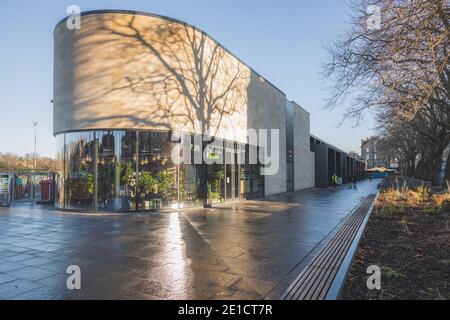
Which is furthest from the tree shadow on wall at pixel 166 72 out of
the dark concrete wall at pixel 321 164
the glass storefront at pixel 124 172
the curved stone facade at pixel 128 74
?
the dark concrete wall at pixel 321 164

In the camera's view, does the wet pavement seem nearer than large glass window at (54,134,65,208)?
Yes

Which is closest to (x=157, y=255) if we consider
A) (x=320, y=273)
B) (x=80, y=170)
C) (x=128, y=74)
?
(x=320, y=273)

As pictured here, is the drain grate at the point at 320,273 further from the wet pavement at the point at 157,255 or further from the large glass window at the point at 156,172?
the large glass window at the point at 156,172

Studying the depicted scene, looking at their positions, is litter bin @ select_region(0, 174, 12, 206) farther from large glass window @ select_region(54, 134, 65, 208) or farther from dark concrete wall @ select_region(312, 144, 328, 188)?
dark concrete wall @ select_region(312, 144, 328, 188)

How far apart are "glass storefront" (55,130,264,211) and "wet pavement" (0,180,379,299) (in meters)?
1.69

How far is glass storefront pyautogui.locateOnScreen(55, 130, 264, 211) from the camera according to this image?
13023 mm

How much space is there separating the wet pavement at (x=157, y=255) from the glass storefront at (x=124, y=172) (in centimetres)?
169

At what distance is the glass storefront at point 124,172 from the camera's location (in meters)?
13.0

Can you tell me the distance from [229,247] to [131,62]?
362 inches

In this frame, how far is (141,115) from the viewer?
13.2 metres

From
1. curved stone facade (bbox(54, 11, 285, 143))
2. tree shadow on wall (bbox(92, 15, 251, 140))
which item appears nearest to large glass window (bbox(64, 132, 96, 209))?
curved stone facade (bbox(54, 11, 285, 143))

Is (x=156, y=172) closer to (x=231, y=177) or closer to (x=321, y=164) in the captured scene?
(x=231, y=177)
